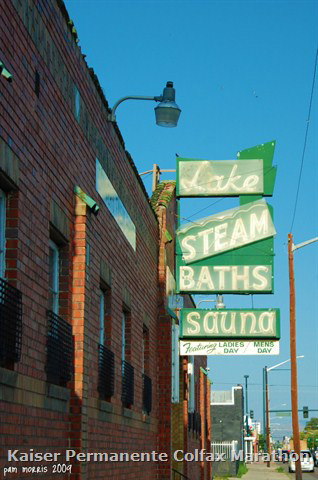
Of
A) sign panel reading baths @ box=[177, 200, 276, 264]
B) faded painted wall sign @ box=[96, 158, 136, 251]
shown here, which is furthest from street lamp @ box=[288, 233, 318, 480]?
faded painted wall sign @ box=[96, 158, 136, 251]

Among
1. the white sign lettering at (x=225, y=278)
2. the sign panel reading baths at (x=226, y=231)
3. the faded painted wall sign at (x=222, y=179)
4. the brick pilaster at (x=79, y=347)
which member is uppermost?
the faded painted wall sign at (x=222, y=179)

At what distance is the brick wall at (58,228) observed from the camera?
943 centimetres

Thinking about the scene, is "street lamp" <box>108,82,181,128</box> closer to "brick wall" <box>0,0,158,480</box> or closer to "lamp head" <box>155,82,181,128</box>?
"lamp head" <box>155,82,181,128</box>

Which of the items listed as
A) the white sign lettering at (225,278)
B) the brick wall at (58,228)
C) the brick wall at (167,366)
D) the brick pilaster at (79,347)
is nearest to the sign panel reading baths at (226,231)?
the white sign lettering at (225,278)

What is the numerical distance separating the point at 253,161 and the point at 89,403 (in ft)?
40.3

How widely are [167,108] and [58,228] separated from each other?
15.2 feet

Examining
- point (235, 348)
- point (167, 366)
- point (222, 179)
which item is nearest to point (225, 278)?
point (235, 348)

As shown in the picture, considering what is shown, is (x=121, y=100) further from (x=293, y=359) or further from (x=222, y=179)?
(x=293, y=359)

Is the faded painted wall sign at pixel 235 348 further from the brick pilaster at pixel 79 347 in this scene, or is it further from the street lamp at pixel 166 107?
the brick pilaster at pixel 79 347

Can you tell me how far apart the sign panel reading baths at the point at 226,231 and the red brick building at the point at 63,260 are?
5.40 m

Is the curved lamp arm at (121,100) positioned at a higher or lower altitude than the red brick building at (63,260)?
higher

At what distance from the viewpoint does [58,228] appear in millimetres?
11406

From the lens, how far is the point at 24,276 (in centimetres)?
973

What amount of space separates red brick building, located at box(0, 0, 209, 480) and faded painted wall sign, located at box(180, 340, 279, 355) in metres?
5.35
